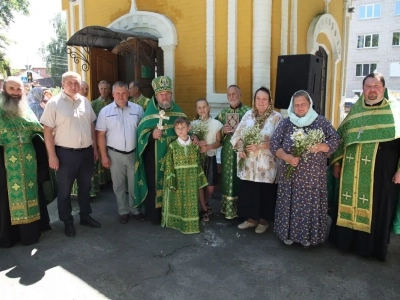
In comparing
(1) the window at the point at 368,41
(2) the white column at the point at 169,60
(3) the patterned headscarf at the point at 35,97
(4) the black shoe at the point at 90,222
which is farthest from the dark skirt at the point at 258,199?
(1) the window at the point at 368,41

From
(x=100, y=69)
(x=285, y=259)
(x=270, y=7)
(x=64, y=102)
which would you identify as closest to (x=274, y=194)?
(x=285, y=259)

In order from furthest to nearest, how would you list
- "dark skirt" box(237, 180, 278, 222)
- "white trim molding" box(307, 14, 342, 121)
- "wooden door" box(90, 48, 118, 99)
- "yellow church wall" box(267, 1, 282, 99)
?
"wooden door" box(90, 48, 118, 99) < "white trim molding" box(307, 14, 342, 121) < "yellow church wall" box(267, 1, 282, 99) < "dark skirt" box(237, 180, 278, 222)

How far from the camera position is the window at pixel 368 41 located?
30.6 meters

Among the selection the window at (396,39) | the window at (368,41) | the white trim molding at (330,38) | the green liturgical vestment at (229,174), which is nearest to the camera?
the green liturgical vestment at (229,174)

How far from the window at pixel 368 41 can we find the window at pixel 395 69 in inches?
93.4

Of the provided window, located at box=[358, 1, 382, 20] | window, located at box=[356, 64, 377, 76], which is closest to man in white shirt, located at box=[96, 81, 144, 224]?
window, located at box=[356, 64, 377, 76]

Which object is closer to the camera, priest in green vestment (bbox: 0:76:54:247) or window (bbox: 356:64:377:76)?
priest in green vestment (bbox: 0:76:54:247)

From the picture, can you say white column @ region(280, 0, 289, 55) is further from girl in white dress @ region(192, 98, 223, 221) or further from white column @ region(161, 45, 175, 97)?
girl in white dress @ region(192, 98, 223, 221)

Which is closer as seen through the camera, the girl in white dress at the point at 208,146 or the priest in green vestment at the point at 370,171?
the priest in green vestment at the point at 370,171

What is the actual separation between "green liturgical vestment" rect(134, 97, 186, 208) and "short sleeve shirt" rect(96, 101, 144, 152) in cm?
11

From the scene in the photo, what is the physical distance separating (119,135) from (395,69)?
3031 centimetres

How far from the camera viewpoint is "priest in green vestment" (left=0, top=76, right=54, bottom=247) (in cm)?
391

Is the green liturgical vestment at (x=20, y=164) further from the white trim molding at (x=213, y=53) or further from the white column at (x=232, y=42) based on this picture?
the white column at (x=232, y=42)

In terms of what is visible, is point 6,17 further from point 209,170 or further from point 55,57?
point 209,170
